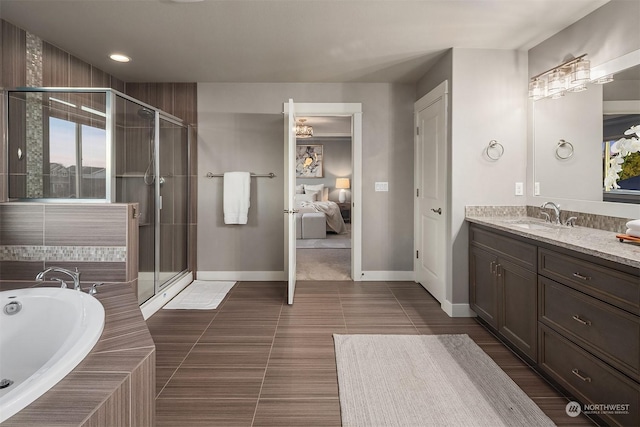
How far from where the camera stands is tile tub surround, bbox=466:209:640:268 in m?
1.65

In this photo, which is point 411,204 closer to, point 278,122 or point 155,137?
point 278,122

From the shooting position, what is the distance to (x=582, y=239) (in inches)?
81.0

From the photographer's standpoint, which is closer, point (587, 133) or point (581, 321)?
point (581, 321)

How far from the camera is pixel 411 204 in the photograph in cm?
445

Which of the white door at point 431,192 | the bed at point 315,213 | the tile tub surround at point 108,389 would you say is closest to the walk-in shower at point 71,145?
the tile tub surround at point 108,389

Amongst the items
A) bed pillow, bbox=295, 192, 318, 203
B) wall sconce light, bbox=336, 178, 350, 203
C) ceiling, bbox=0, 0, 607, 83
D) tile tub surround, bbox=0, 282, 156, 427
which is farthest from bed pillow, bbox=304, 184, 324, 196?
tile tub surround, bbox=0, 282, 156, 427

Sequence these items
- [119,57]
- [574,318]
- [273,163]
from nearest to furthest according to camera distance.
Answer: [574,318] < [119,57] < [273,163]

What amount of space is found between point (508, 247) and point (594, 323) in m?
0.84

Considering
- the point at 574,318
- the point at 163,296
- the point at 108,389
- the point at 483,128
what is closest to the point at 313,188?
the point at 163,296

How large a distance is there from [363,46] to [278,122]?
1.53 m

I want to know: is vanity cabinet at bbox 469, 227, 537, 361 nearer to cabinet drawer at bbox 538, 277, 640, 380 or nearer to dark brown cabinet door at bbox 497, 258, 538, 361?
dark brown cabinet door at bbox 497, 258, 538, 361

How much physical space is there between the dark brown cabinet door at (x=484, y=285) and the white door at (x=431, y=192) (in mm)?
297

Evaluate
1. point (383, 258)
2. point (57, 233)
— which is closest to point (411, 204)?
point (383, 258)

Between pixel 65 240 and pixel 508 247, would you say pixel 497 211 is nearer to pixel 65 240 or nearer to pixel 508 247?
pixel 508 247
